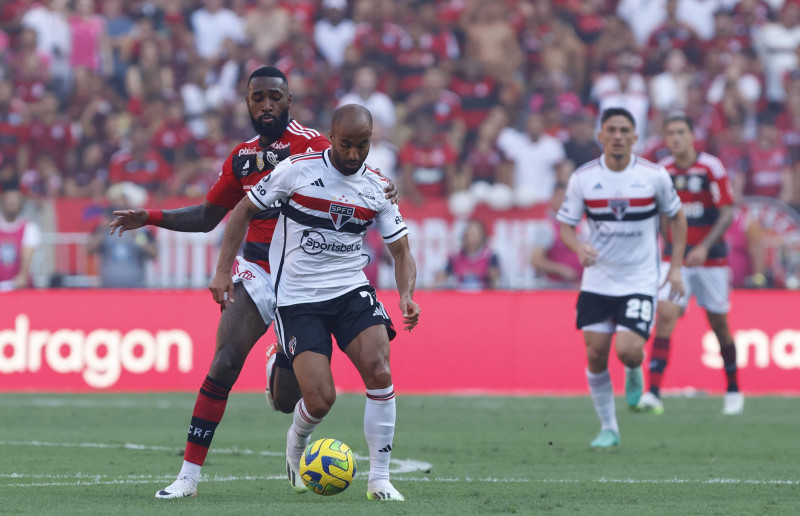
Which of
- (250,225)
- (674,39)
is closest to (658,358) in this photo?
(250,225)

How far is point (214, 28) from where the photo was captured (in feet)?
73.5

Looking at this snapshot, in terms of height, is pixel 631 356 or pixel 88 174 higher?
pixel 88 174

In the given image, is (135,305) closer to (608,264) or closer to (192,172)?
(192,172)

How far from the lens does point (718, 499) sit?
7.45 metres

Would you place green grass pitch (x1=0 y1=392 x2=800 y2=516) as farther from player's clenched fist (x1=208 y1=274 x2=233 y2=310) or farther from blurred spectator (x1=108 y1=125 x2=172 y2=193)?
blurred spectator (x1=108 y1=125 x2=172 y2=193)

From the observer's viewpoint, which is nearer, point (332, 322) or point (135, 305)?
point (332, 322)

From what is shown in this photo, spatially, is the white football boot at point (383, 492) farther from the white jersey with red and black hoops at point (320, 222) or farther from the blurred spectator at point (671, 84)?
Result: the blurred spectator at point (671, 84)

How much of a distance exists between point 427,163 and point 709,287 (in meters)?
6.61

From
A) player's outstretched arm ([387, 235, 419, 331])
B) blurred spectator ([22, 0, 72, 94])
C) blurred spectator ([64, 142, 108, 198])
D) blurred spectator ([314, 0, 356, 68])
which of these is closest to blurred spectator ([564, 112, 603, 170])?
blurred spectator ([314, 0, 356, 68])

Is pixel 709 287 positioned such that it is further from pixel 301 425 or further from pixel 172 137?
pixel 172 137

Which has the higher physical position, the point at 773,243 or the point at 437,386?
the point at 773,243

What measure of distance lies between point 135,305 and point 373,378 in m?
9.19

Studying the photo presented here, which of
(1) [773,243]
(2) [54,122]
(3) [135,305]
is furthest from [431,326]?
(2) [54,122]

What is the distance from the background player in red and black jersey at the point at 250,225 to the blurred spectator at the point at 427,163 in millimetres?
11172
